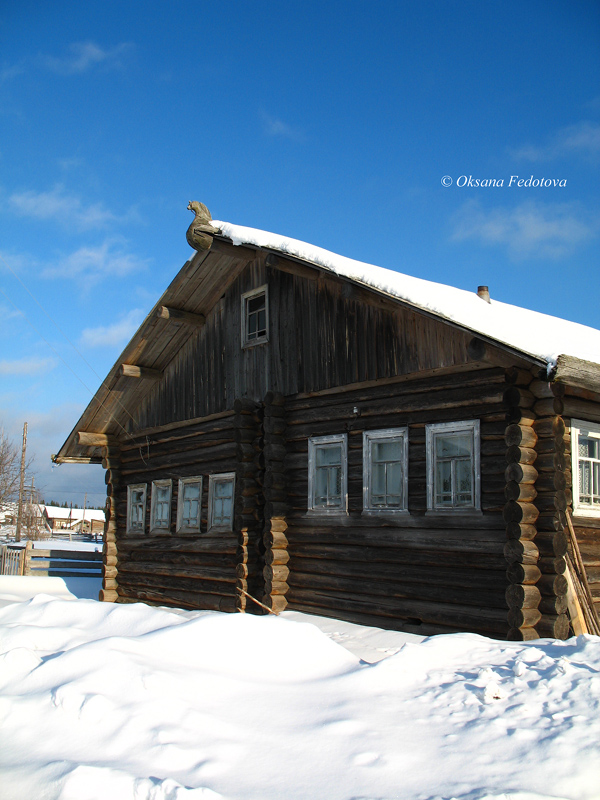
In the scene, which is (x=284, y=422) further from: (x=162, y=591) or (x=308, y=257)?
(x=162, y=591)

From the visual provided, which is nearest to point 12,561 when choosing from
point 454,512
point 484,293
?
point 484,293

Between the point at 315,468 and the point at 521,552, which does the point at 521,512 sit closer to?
the point at 521,552

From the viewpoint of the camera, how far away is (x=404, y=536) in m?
9.72

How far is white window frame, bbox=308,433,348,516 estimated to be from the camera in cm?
1070

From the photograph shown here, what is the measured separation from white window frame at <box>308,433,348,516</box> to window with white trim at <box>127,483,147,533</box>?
601 centimetres

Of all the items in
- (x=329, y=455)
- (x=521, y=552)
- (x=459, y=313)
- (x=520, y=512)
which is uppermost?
(x=459, y=313)

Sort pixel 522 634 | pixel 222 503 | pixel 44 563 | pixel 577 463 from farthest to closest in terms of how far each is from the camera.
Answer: pixel 44 563 → pixel 222 503 → pixel 577 463 → pixel 522 634

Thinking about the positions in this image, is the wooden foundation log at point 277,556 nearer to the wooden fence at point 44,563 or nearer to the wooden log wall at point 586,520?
the wooden log wall at point 586,520

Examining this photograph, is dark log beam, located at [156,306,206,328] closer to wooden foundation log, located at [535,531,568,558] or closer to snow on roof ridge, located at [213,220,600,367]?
snow on roof ridge, located at [213,220,600,367]

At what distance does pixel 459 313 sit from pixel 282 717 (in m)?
5.88

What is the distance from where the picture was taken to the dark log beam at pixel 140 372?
14.6 meters

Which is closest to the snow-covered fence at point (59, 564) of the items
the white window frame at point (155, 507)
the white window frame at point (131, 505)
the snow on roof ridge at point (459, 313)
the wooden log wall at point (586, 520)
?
the white window frame at point (131, 505)

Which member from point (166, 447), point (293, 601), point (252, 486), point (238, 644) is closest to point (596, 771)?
point (238, 644)

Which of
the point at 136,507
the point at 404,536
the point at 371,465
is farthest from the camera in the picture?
the point at 136,507
